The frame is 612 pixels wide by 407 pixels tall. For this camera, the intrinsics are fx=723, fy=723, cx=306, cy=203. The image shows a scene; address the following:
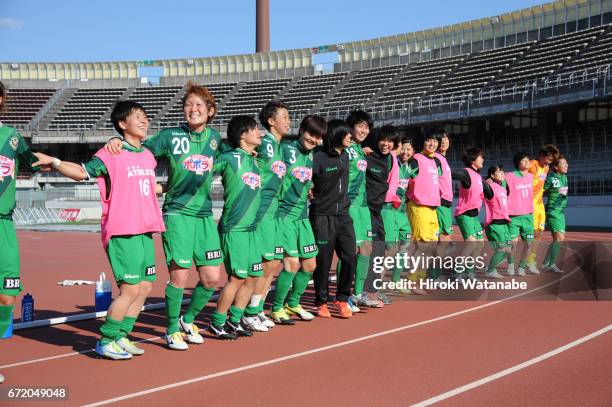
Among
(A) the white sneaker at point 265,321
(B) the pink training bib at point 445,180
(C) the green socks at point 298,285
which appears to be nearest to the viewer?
(A) the white sneaker at point 265,321

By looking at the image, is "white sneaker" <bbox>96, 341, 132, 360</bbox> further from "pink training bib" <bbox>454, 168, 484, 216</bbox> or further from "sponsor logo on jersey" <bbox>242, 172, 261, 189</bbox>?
"pink training bib" <bbox>454, 168, 484, 216</bbox>

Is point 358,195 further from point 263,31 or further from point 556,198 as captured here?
point 263,31

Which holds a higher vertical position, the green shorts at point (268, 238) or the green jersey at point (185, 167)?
the green jersey at point (185, 167)

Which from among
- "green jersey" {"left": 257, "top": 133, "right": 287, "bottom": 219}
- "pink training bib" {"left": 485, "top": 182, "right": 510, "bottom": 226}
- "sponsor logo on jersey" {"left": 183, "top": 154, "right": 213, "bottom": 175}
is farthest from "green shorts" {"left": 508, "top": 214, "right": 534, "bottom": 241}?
"sponsor logo on jersey" {"left": 183, "top": 154, "right": 213, "bottom": 175}

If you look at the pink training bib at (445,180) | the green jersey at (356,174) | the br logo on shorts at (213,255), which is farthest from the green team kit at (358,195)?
the br logo on shorts at (213,255)

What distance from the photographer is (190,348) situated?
20.6 ft

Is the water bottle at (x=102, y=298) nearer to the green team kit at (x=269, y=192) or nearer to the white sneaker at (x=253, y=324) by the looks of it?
the white sneaker at (x=253, y=324)

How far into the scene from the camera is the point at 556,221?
496 inches

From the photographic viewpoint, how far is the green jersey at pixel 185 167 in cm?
620

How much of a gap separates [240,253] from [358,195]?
87.5 inches

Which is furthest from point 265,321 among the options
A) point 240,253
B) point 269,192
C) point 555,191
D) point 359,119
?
point 555,191

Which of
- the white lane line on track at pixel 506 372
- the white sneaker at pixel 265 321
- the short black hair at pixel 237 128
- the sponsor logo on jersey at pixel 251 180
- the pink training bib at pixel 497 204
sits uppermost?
the short black hair at pixel 237 128

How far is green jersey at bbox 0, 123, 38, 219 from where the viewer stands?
199 inches

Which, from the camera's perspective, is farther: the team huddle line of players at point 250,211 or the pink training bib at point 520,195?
the pink training bib at point 520,195
